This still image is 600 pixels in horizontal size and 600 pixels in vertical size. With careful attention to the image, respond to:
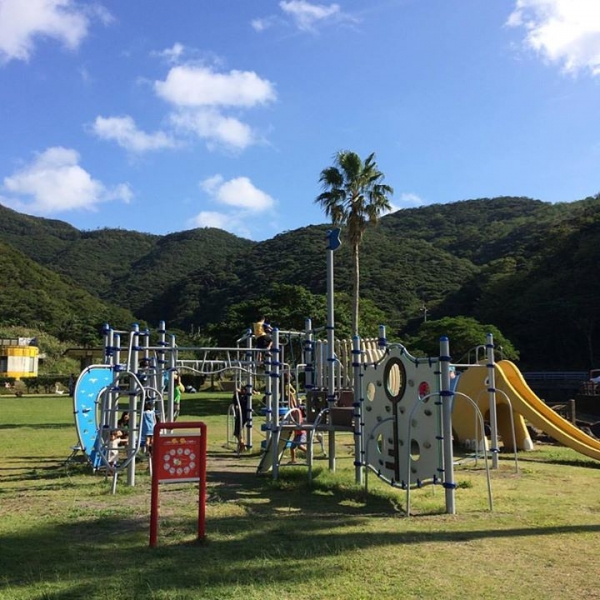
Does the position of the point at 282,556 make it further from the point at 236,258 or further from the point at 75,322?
the point at 236,258

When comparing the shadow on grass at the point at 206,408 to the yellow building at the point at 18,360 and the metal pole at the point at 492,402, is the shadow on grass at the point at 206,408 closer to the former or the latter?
the metal pole at the point at 492,402

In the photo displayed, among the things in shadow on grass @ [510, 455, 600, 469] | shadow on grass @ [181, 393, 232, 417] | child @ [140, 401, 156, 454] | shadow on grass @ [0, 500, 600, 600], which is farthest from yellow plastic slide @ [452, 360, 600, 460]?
shadow on grass @ [181, 393, 232, 417]

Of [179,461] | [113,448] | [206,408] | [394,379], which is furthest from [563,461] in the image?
[206,408]

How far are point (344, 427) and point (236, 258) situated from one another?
282 ft

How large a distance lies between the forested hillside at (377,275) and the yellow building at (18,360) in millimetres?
15092

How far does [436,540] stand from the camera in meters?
6.04

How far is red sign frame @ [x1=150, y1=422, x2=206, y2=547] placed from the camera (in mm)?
5801

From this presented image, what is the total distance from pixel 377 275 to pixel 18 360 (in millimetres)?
42229

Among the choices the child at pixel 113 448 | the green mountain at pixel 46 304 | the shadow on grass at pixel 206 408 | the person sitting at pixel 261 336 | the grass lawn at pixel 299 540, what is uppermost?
the green mountain at pixel 46 304

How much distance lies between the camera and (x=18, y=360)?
189ft

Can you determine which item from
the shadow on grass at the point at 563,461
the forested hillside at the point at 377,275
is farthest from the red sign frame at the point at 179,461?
the forested hillside at the point at 377,275

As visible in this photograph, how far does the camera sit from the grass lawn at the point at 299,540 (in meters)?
4.71

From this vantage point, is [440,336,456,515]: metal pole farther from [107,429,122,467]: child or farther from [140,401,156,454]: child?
[140,401,156,454]: child

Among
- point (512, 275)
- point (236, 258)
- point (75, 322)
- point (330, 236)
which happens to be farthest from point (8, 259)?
point (330, 236)
